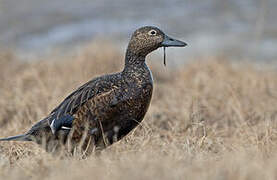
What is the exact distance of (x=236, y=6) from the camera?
51.3 feet

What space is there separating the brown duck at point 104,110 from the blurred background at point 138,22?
7189mm

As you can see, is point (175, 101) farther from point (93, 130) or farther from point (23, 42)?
point (23, 42)

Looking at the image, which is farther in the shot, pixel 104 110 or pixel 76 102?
pixel 76 102

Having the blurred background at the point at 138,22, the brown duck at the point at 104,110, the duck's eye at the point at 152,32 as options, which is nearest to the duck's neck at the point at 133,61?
the brown duck at the point at 104,110

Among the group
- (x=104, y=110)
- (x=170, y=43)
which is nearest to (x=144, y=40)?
(x=170, y=43)

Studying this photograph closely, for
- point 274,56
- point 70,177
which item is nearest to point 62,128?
point 70,177

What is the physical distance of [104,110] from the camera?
4625mm

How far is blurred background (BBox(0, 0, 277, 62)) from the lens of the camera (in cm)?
1288

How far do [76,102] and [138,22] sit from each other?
32.8 ft

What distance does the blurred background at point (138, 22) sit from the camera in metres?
12.9

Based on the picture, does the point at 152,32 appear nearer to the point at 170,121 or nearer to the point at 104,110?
the point at 104,110

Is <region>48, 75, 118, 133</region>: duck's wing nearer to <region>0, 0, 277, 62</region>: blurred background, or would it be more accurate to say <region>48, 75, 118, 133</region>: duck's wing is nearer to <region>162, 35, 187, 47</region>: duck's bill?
<region>162, 35, 187, 47</region>: duck's bill

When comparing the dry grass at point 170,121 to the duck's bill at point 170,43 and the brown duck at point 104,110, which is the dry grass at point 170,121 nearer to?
the brown duck at point 104,110

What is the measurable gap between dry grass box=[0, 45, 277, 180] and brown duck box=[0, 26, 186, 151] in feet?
0.48
